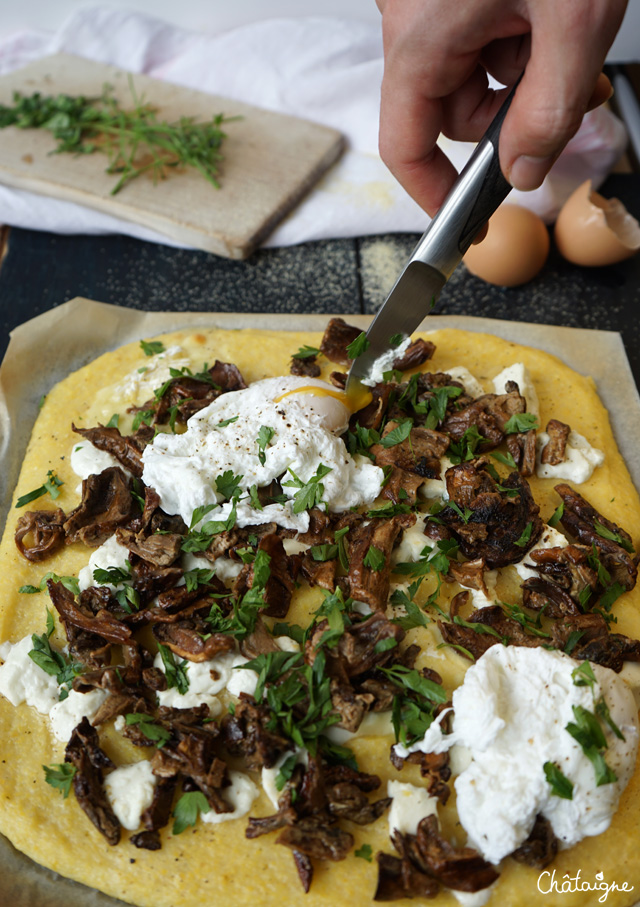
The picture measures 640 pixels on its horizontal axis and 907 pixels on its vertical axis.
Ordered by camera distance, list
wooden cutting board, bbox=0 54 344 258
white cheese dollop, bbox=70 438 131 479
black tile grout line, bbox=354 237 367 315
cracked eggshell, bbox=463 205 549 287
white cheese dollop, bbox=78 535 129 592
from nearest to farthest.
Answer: white cheese dollop, bbox=78 535 129 592, white cheese dollop, bbox=70 438 131 479, cracked eggshell, bbox=463 205 549 287, black tile grout line, bbox=354 237 367 315, wooden cutting board, bbox=0 54 344 258

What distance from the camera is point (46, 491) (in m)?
3.60

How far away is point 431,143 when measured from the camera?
3281 mm

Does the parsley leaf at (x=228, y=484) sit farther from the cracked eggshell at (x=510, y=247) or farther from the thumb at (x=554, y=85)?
the cracked eggshell at (x=510, y=247)

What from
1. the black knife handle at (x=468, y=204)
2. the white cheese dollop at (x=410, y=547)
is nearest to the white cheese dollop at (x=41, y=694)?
the white cheese dollop at (x=410, y=547)

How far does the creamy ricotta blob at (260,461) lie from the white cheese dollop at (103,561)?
27 centimetres

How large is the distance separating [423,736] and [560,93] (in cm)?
226

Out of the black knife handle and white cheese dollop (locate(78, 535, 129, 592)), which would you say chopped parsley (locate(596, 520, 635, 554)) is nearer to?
the black knife handle

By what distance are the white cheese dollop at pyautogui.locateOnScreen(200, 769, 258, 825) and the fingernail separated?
2435 millimetres

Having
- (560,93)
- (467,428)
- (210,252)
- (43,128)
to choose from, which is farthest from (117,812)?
(43,128)

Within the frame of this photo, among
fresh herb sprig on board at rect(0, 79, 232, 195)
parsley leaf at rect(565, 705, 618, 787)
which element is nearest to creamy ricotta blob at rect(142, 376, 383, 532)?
parsley leaf at rect(565, 705, 618, 787)

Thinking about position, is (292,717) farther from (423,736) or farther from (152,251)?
(152,251)

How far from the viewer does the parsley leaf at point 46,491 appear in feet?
11.6

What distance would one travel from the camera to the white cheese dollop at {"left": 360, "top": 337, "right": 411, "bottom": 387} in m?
3.70

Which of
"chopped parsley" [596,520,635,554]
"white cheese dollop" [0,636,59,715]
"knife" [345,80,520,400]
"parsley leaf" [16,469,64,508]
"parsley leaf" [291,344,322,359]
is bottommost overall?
"white cheese dollop" [0,636,59,715]
